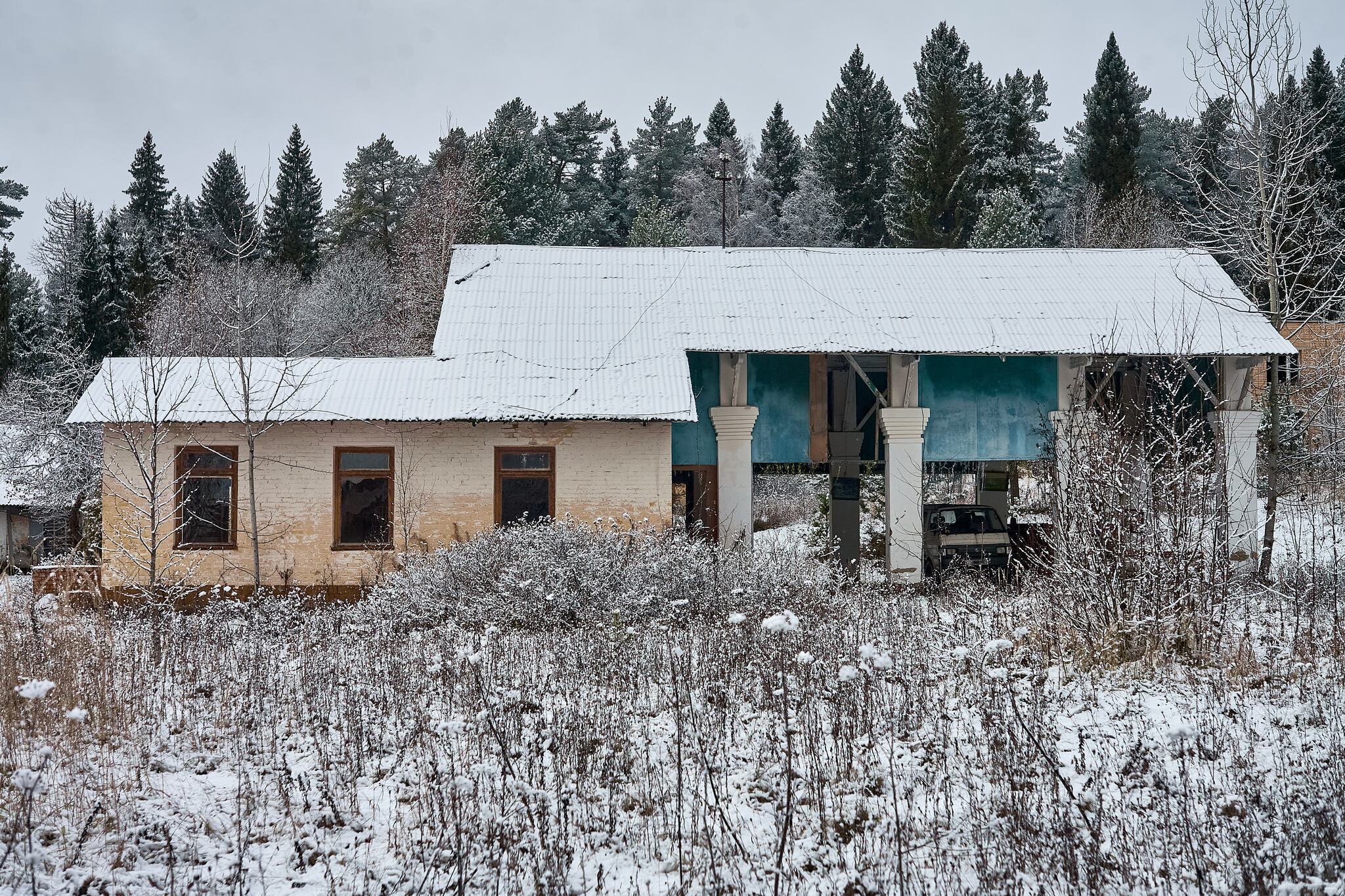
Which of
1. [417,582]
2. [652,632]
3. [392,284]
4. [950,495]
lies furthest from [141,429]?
[950,495]

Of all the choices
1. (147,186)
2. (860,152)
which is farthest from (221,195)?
(860,152)

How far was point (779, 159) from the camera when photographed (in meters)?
47.1

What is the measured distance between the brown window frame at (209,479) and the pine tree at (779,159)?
3580 cm

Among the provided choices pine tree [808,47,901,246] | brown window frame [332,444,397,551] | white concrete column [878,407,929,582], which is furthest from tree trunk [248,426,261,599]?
pine tree [808,47,901,246]

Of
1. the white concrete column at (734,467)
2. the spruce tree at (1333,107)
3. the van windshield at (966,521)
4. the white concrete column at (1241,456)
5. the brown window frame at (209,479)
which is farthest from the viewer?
the spruce tree at (1333,107)

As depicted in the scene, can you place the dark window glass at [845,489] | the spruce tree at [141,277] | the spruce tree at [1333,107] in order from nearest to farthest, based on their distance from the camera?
the dark window glass at [845,489] < the spruce tree at [1333,107] < the spruce tree at [141,277]

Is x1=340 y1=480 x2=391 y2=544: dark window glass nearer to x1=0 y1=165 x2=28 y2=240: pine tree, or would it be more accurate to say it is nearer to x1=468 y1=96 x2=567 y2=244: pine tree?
x1=468 y1=96 x2=567 y2=244: pine tree

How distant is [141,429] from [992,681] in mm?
11902

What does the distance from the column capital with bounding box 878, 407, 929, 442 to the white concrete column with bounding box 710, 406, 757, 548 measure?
222cm

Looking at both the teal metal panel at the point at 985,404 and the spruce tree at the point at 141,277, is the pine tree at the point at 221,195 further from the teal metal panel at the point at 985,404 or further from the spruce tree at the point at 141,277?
the teal metal panel at the point at 985,404

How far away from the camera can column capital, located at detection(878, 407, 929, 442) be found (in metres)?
15.1

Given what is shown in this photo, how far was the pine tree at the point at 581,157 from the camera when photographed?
41250 mm

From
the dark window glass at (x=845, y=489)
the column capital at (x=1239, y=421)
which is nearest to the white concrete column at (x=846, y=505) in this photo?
the dark window glass at (x=845, y=489)

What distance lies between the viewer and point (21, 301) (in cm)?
3409
